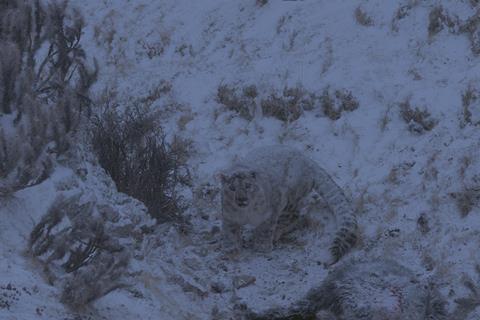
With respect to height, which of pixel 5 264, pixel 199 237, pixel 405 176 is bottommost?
pixel 199 237

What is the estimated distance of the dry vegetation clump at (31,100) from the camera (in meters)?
6.57

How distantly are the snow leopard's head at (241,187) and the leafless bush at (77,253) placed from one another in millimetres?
1753

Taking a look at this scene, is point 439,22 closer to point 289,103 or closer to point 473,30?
point 473,30

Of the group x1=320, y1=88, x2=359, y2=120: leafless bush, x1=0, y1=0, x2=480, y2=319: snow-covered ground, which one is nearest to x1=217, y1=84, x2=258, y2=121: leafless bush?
x1=0, y1=0, x2=480, y2=319: snow-covered ground

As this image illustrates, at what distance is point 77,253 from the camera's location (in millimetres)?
5969

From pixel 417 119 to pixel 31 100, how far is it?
4465mm

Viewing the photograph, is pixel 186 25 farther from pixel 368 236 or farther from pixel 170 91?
pixel 368 236

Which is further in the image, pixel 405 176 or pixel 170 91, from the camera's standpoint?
pixel 170 91

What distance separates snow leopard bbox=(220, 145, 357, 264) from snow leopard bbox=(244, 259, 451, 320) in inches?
39.4

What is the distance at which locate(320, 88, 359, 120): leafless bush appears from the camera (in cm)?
984

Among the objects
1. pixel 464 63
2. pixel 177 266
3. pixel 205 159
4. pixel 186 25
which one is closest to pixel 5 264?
pixel 177 266

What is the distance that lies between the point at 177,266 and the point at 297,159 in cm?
180

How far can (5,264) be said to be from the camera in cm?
562

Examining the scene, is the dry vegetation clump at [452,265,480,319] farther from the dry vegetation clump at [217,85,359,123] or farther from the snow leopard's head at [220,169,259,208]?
the dry vegetation clump at [217,85,359,123]
